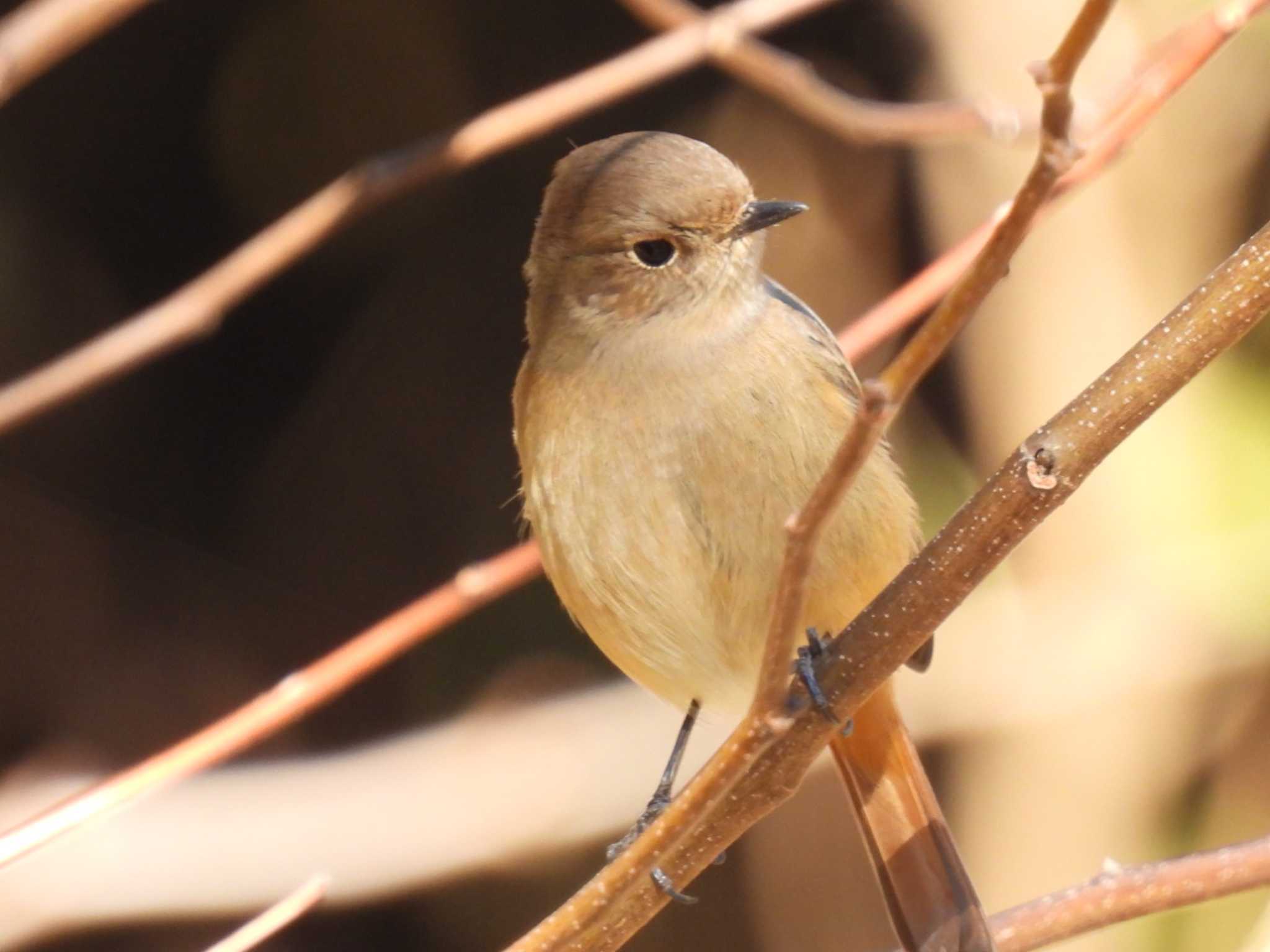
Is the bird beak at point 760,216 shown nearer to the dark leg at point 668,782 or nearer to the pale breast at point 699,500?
the pale breast at point 699,500

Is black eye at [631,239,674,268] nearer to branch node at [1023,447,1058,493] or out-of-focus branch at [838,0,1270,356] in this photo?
out-of-focus branch at [838,0,1270,356]

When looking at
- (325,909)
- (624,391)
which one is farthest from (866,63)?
(325,909)

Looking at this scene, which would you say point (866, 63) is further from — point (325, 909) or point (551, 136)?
point (325, 909)

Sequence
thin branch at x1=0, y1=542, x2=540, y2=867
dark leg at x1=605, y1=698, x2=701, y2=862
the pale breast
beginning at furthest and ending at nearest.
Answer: dark leg at x1=605, y1=698, x2=701, y2=862, the pale breast, thin branch at x1=0, y1=542, x2=540, y2=867

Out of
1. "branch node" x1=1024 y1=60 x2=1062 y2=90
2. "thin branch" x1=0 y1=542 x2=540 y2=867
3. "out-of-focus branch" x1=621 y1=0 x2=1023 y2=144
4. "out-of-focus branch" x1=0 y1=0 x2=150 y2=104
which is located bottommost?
"branch node" x1=1024 y1=60 x2=1062 y2=90

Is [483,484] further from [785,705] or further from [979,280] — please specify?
[979,280]

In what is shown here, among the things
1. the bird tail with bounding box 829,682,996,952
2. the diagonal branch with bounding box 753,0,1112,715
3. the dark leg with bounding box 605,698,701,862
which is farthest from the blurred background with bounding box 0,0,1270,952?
the diagonal branch with bounding box 753,0,1112,715
